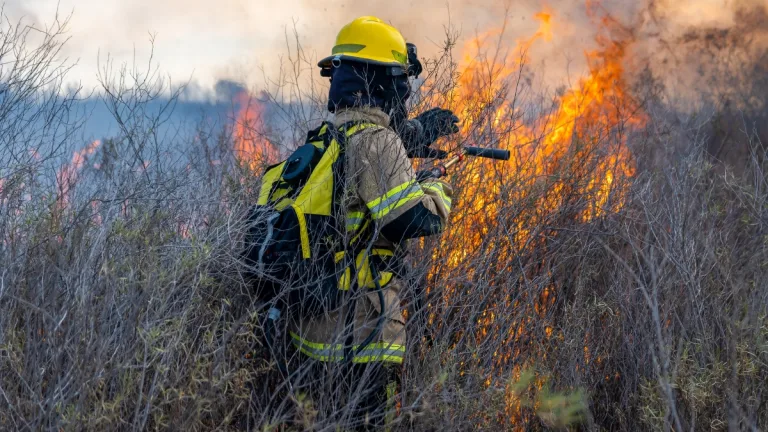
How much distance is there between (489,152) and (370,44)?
2.60ft

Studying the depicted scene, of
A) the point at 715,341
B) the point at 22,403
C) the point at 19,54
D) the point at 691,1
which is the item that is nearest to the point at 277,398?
the point at 22,403

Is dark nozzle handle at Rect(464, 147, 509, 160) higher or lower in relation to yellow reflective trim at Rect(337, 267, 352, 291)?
higher

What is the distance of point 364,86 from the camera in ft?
11.0

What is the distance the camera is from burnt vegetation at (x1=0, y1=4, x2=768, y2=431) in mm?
2766

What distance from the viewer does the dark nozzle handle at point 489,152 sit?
3.62 meters

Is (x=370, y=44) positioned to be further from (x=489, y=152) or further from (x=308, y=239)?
(x=308, y=239)

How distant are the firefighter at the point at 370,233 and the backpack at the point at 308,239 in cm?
5

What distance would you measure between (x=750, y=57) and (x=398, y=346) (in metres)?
10.5

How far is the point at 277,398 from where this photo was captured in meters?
3.30

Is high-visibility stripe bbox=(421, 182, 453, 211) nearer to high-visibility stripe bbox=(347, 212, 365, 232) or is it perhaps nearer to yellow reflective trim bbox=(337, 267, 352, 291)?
high-visibility stripe bbox=(347, 212, 365, 232)

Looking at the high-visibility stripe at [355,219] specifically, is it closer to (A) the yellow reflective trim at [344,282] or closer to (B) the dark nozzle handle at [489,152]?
(A) the yellow reflective trim at [344,282]

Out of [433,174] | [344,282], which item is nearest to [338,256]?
[344,282]

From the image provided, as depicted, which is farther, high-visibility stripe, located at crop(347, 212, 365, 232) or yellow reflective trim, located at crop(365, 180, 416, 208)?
high-visibility stripe, located at crop(347, 212, 365, 232)

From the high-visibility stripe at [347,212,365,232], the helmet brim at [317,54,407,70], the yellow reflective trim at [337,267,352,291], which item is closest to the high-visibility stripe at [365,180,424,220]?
the high-visibility stripe at [347,212,365,232]
